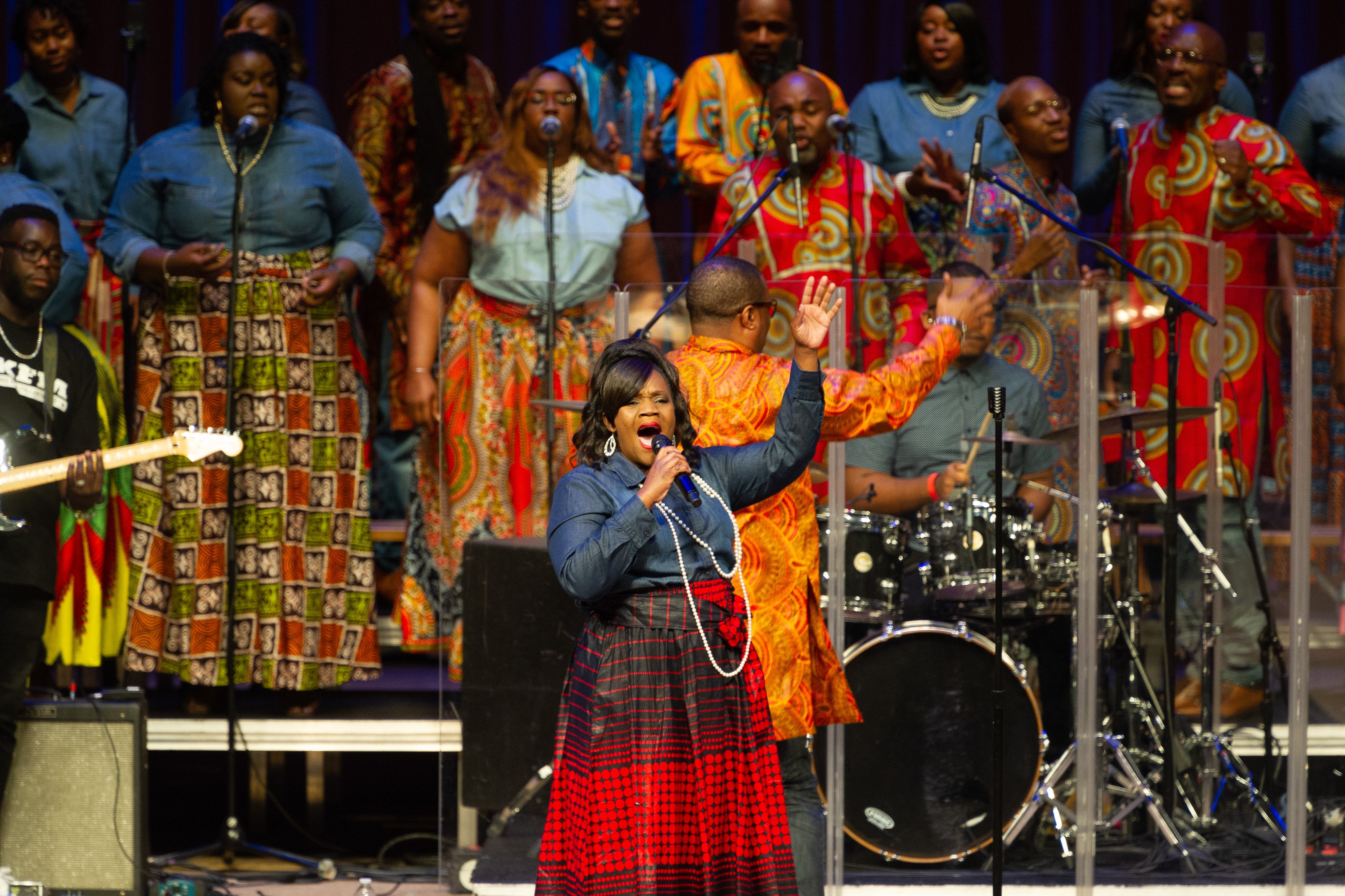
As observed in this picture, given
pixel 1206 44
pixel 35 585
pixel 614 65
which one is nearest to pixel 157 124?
pixel 614 65

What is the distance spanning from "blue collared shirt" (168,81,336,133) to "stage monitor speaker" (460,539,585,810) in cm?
184

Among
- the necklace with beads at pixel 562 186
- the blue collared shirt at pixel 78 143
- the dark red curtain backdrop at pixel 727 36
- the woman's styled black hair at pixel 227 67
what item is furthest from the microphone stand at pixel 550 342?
the dark red curtain backdrop at pixel 727 36

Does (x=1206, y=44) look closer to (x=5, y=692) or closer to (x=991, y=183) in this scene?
(x=991, y=183)

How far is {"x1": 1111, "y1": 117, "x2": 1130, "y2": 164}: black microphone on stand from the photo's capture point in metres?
5.54

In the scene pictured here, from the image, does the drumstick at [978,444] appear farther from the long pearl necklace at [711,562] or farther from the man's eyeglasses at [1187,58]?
the man's eyeglasses at [1187,58]

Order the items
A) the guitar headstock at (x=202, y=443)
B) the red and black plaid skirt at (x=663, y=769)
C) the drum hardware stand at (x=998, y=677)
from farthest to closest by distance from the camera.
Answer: the guitar headstock at (x=202, y=443)
the drum hardware stand at (x=998, y=677)
the red and black plaid skirt at (x=663, y=769)

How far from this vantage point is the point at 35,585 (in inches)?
185

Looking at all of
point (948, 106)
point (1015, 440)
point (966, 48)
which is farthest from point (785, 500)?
point (966, 48)

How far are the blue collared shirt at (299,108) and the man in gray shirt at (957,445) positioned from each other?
86.9 inches

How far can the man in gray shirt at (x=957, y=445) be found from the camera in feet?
15.8

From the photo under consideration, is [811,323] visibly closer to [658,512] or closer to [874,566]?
[658,512]

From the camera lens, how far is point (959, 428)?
4867 millimetres

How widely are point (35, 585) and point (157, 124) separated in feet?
10.1

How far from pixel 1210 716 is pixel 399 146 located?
3425 millimetres
